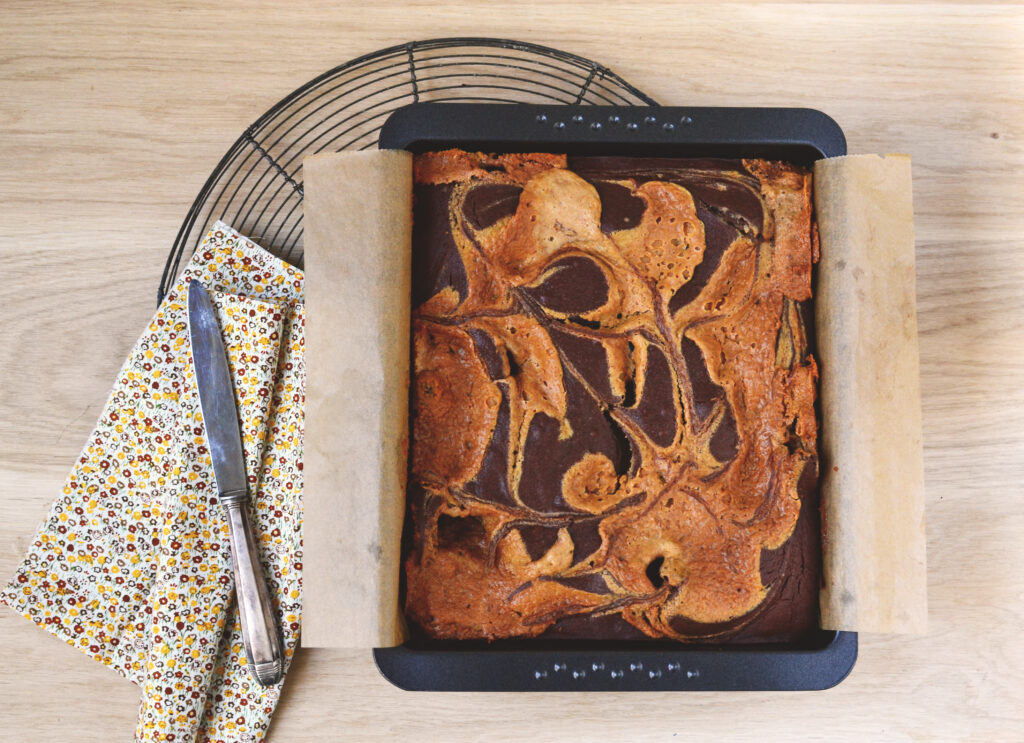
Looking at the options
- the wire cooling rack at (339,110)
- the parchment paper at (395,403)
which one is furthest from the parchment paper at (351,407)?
the wire cooling rack at (339,110)

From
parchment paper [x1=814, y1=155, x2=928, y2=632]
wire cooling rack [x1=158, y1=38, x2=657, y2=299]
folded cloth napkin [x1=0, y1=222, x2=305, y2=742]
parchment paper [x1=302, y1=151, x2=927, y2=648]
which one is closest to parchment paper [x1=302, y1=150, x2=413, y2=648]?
parchment paper [x1=302, y1=151, x2=927, y2=648]

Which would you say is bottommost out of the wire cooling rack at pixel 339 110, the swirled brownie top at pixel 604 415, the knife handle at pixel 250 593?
the knife handle at pixel 250 593

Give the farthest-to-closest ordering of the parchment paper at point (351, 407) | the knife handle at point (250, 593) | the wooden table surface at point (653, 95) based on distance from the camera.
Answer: the wooden table surface at point (653, 95) → the knife handle at point (250, 593) → the parchment paper at point (351, 407)

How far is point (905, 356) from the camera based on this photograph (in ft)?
3.86

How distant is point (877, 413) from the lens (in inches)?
46.4

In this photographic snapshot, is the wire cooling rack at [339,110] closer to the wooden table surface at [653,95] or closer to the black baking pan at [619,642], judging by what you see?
the wooden table surface at [653,95]

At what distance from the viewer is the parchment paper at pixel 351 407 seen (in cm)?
115

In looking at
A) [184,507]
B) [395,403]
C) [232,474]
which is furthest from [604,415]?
[184,507]

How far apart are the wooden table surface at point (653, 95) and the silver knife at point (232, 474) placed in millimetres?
Answer: 141

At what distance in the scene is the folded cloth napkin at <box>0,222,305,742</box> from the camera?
1.38 meters

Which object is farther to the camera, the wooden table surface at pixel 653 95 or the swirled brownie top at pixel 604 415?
the wooden table surface at pixel 653 95

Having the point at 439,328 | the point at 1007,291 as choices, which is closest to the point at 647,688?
the point at 439,328

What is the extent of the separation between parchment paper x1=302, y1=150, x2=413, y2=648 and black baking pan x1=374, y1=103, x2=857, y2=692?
0.32 feet

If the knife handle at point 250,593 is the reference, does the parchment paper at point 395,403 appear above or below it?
above
